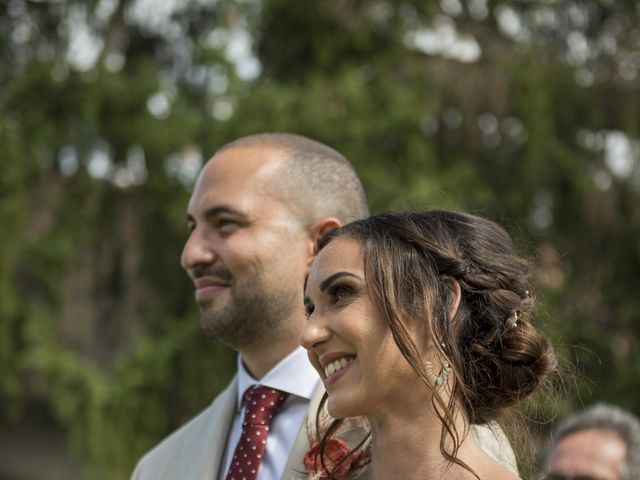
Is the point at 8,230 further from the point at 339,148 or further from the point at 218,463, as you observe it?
the point at 218,463

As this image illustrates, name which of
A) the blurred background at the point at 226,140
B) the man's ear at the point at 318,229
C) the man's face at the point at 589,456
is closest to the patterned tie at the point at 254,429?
the man's ear at the point at 318,229

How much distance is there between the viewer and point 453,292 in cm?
224

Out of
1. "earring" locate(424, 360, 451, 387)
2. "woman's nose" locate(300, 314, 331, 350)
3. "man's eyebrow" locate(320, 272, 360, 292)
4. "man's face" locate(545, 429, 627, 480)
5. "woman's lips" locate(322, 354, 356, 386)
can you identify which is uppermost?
"man's eyebrow" locate(320, 272, 360, 292)

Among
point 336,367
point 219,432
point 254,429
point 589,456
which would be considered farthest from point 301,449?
point 589,456

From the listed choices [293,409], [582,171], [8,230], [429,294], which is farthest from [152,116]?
[429,294]

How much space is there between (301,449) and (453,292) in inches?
27.7

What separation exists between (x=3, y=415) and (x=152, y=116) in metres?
3.42

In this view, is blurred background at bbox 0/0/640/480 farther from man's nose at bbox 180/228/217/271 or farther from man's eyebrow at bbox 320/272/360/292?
man's eyebrow at bbox 320/272/360/292

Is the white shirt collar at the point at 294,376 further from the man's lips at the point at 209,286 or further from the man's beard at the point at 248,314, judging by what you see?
the man's lips at the point at 209,286

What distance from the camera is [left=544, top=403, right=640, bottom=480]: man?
163 inches

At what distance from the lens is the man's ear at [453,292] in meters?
2.22

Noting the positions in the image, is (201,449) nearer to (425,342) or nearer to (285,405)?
(285,405)

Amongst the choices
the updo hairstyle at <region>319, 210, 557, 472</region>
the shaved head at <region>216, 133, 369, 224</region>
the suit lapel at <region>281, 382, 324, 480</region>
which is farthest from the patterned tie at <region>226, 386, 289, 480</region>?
the updo hairstyle at <region>319, 210, 557, 472</region>

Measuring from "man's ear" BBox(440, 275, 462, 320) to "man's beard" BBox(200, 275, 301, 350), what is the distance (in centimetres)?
89
